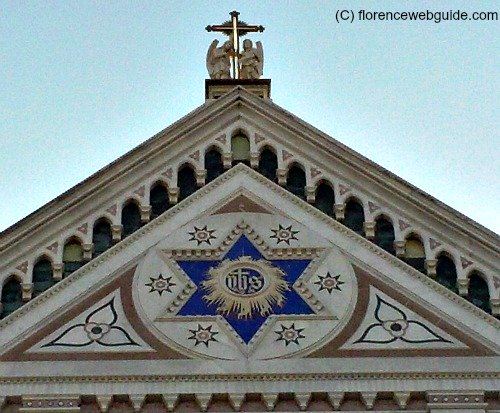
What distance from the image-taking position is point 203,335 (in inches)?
583

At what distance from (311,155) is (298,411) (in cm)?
315

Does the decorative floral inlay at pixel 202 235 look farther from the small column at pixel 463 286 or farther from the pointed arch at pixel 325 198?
the small column at pixel 463 286

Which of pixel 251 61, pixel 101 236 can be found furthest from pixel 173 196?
A: pixel 251 61

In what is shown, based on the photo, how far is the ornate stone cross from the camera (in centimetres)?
1767

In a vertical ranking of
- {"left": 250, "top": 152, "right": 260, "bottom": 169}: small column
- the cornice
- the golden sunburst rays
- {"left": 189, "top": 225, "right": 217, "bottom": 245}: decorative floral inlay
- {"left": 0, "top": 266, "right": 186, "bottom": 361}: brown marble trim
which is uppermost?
{"left": 250, "top": 152, "right": 260, "bottom": 169}: small column

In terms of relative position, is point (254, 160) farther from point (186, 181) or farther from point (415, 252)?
point (415, 252)

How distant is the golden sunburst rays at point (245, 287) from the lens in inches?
593

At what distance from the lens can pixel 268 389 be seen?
14.3 metres

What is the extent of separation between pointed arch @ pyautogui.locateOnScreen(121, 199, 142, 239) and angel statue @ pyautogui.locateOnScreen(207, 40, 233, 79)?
2.14 metres

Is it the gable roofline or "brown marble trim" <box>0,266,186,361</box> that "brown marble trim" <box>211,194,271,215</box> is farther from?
"brown marble trim" <box>0,266,186,361</box>

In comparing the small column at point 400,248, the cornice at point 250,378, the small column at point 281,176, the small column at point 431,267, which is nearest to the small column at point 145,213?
the small column at point 281,176

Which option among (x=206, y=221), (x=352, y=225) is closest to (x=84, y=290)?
(x=206, y=221)

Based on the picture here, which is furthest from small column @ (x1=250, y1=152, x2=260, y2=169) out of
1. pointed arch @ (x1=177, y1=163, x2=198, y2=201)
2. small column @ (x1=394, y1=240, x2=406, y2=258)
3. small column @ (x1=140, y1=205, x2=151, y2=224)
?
small column @ (x1=394, y1=240, x2=406, y2=258)

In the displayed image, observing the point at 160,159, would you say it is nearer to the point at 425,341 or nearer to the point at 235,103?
the point at 235,103
